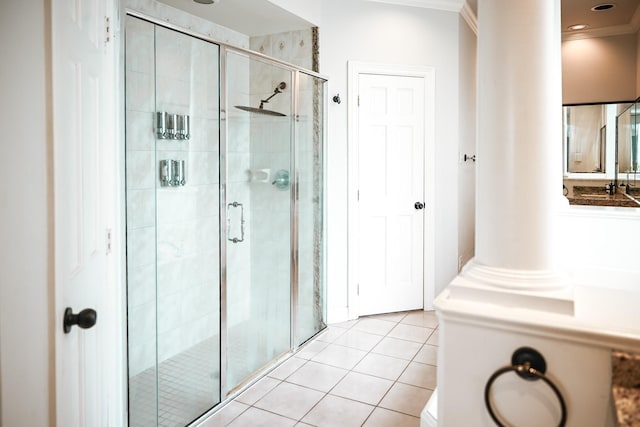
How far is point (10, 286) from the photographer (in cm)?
93

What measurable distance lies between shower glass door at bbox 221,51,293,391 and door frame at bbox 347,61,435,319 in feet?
2.28

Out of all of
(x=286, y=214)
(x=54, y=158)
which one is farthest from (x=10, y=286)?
(x=286, y=214)

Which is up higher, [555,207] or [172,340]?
[555,207]

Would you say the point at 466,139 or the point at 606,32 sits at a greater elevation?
the point at 606,32

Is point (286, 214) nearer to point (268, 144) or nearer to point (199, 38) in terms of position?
point (268, 144)

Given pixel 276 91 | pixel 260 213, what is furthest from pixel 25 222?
pixel 276 91

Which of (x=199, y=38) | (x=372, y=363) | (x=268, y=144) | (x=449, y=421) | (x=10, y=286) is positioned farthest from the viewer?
(x=268, y=144)

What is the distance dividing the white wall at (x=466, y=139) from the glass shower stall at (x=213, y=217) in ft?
4.95

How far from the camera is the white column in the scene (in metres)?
1.27

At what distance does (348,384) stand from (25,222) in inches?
91.0

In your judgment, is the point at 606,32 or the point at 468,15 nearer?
the point at 468,15

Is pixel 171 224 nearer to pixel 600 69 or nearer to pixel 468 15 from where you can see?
pixel 468 15

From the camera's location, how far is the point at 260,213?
3473mm

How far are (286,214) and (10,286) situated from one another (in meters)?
2.59
